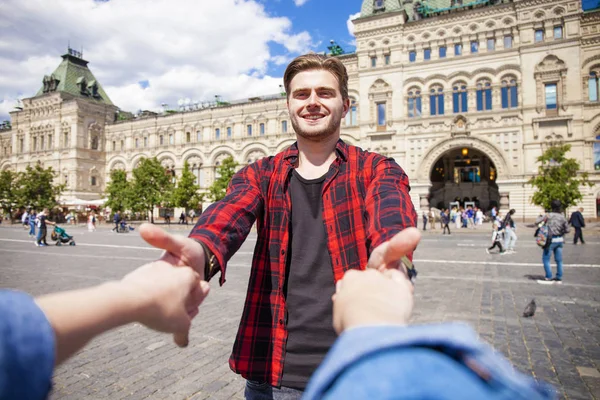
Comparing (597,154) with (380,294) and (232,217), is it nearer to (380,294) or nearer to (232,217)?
(232,217)

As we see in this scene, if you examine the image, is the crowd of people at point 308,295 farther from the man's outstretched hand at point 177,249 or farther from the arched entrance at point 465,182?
the arched entrance at point 465,182

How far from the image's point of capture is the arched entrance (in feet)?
125

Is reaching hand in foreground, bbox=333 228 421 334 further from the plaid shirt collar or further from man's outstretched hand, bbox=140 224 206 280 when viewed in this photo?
the plaid shirt collar

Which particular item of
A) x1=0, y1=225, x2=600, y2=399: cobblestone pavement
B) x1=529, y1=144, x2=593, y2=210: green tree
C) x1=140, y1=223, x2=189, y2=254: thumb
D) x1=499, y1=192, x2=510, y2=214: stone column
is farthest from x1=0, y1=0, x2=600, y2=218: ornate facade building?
x1=140, y1=223, x2=189, y2=254: thumb

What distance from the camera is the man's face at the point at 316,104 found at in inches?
75.0

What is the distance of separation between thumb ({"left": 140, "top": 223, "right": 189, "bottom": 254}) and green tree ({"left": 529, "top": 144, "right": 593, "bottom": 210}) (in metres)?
27.3

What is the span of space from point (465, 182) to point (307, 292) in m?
41.0

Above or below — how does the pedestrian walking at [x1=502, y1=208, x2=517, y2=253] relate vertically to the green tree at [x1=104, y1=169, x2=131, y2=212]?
below

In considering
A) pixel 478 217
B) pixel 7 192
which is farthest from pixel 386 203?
pixel 7 192

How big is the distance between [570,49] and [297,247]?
118ft

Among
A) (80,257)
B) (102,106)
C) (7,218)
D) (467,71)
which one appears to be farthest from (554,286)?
(7,218)

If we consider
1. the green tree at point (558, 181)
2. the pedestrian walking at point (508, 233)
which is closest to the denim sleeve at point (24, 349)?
the pedestrian walking at point (508, 233)

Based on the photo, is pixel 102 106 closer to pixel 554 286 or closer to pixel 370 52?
pixel 370 52

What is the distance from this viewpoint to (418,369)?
2.01ft
